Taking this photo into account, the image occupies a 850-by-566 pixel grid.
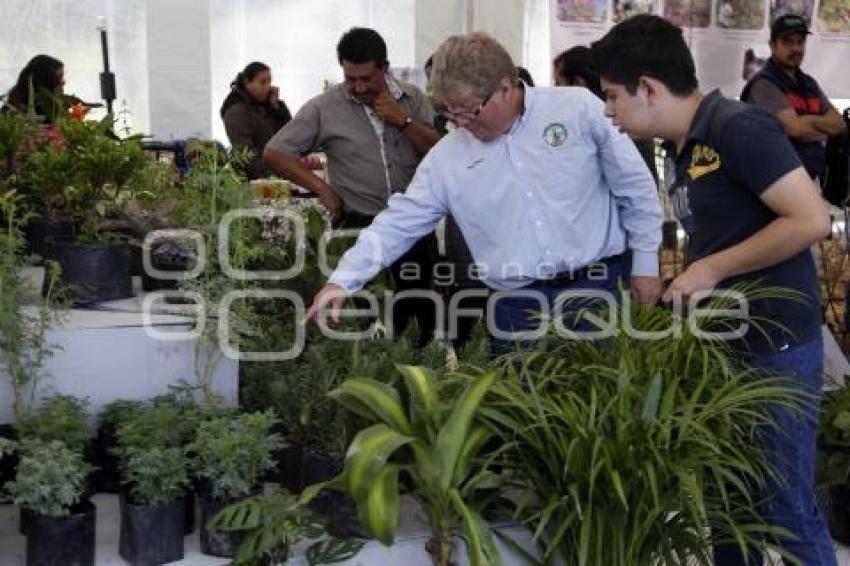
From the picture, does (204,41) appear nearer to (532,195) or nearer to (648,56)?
(532,195)

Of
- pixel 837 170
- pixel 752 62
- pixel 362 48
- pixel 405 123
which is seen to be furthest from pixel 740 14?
pixel 362 48

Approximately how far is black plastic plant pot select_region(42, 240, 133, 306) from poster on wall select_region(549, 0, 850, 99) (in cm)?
302

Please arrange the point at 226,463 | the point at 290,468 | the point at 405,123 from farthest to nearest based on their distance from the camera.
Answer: the point at 405,123 → the point at 290,468 → the point at 226,463

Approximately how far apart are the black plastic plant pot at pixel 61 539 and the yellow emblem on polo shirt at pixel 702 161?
1288 millimetres

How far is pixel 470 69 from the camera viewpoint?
254cm

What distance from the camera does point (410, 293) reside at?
347 centimetres

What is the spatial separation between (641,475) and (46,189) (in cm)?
145

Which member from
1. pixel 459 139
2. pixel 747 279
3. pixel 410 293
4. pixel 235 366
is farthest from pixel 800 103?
pixel 235 366

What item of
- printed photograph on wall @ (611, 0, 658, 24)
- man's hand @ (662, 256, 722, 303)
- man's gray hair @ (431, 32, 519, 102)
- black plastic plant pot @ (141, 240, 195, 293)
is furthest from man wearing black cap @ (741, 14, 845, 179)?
black plastic plant pot @ (141, 240, 195, 293)

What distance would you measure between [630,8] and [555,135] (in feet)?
8.71

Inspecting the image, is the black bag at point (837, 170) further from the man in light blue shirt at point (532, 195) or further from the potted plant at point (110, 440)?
the potted plant at point (110, 440)

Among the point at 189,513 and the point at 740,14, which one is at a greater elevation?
the point at 740,14

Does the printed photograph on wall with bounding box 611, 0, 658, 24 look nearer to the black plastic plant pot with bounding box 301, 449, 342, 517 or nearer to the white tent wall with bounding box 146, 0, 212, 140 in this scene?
the white tent wall with bounding box 146, 0, 212, 140

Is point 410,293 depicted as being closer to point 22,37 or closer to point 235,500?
point 235,500
